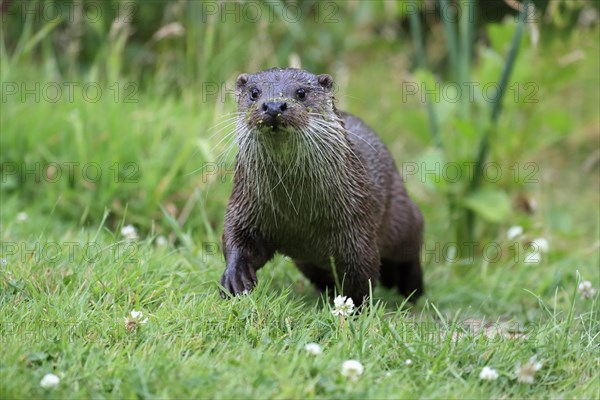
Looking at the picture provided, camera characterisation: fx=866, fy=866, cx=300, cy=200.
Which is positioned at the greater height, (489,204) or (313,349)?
→ (313,349)

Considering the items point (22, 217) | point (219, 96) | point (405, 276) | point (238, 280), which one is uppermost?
point (219, 96)

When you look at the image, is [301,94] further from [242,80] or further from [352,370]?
[352,370]

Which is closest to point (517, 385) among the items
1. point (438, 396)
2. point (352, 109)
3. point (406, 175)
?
point (438, 396)

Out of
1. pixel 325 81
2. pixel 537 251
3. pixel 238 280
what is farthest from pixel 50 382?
pixel 537 251

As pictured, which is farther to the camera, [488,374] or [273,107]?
[273,107]

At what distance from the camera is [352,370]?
7.74 ft

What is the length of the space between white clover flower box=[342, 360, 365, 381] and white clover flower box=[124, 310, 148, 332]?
679 millimetres

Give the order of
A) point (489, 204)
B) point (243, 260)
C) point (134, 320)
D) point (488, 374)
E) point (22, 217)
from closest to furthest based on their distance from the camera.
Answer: point (488, 374)
point (134, 320)
point (243, 260)
point (22, 217)
point (489, 204)

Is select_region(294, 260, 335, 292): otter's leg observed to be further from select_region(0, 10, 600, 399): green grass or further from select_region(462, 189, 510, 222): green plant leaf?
select_region(462, 189, 510, 222): green plant leaf

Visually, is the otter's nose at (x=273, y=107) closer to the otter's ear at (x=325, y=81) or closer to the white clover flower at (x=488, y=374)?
the otter's ear at (x=325, y=81)

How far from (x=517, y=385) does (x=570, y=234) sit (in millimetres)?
2723

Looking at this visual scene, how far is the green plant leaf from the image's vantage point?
4.53m

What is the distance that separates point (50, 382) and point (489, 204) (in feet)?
9.59

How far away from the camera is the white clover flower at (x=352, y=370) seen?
2350mm
